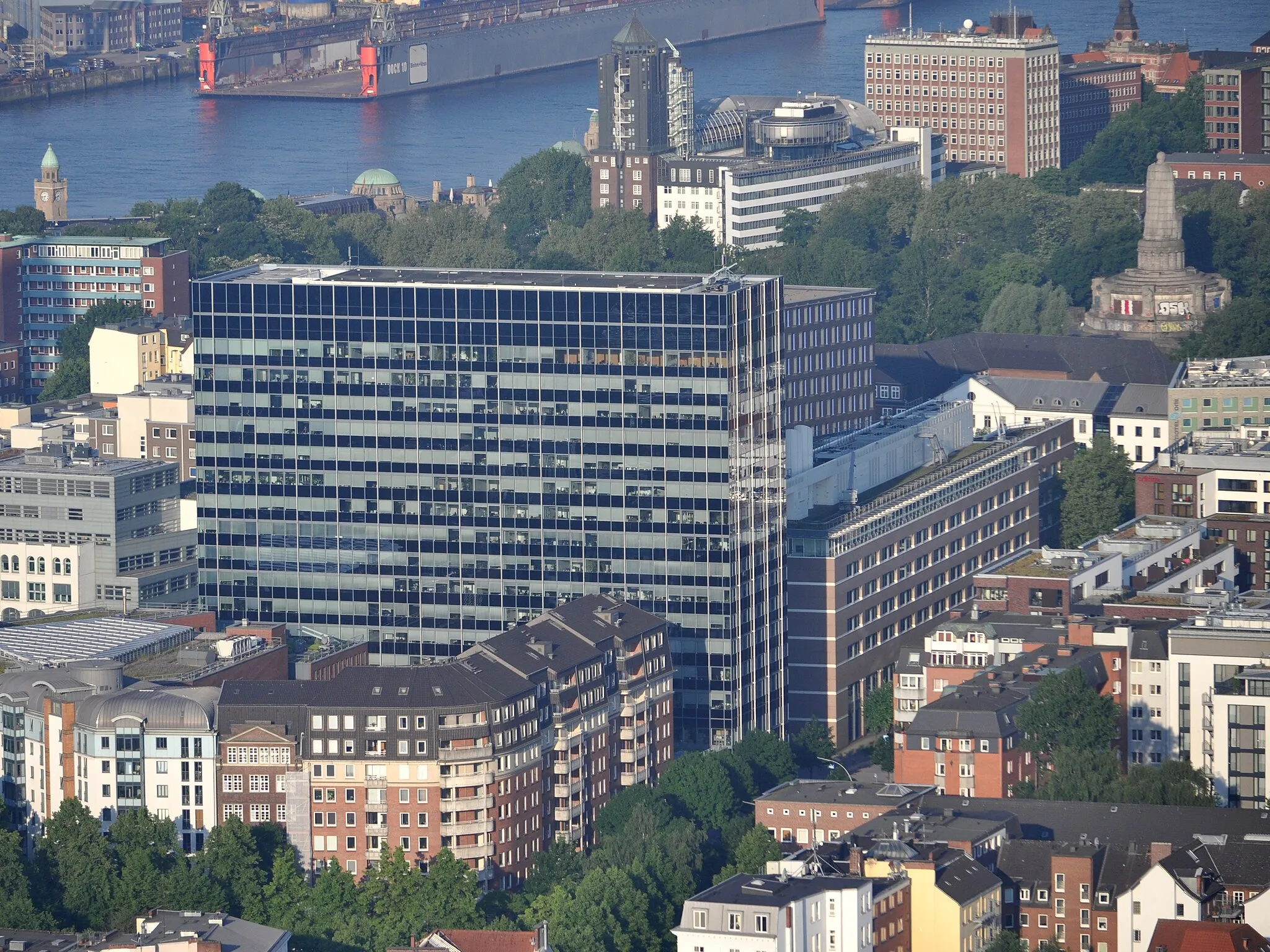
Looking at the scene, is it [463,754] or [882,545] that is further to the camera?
[882,545]

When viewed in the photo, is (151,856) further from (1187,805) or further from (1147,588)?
(1147,588)

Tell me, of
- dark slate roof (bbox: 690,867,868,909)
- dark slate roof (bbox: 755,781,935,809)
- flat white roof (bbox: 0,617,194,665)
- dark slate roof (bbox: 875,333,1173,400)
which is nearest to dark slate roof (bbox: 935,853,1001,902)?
dark slate roof (bbox: 690,867,868,909)

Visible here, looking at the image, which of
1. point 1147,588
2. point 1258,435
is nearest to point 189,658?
point 1147,588

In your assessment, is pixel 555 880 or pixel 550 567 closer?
pixel 555 880

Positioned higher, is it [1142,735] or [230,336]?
[230,336]

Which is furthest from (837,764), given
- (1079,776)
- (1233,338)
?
(1233,338)

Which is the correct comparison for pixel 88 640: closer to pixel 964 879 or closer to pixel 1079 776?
pixel 1079 776
